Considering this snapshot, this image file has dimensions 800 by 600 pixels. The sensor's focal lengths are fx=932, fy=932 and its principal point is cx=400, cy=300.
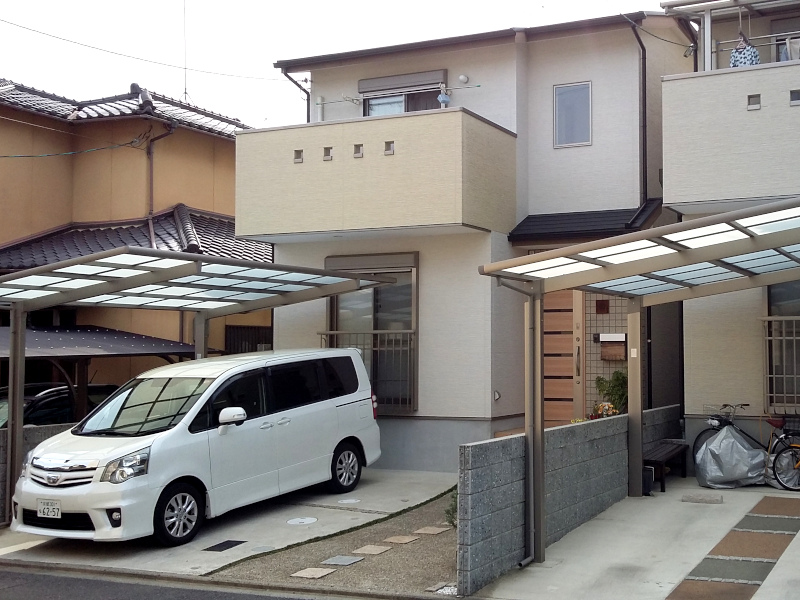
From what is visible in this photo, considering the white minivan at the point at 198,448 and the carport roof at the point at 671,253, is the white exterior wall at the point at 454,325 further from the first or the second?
the carport roof at the point at 671,253

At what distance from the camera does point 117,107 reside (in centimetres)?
1858

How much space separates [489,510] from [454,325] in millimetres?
5883

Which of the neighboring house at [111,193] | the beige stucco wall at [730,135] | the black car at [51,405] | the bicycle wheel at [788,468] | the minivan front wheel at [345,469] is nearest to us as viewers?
the bicycle wheel at [788,468]

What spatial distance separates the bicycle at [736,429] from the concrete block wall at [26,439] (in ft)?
26.1

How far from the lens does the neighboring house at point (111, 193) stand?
1734 cm

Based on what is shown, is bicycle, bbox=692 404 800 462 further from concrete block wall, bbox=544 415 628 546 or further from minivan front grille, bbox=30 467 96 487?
minivan front grille, bbox=30 467 96 487

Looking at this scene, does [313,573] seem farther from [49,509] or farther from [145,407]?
[145,407]

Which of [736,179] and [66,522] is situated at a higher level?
[736,179]

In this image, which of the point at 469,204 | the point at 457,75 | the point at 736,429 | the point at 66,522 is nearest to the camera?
the point at 66,522

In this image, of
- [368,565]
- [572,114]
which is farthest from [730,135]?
[368,565]

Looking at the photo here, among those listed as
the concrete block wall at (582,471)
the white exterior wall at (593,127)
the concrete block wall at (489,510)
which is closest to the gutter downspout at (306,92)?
the white exterior wall at (593,127)

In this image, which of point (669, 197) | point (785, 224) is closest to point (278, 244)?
point (669, 197)

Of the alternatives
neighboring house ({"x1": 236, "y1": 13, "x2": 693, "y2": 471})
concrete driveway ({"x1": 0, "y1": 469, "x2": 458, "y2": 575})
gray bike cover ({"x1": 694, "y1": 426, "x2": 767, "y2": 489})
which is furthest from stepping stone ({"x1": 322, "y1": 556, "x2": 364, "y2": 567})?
gray bike cover ({"x1": 694, "y1": 426, "x2": 767, "y2": 489})

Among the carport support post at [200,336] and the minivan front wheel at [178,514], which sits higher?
the carport support post at [200,336]
